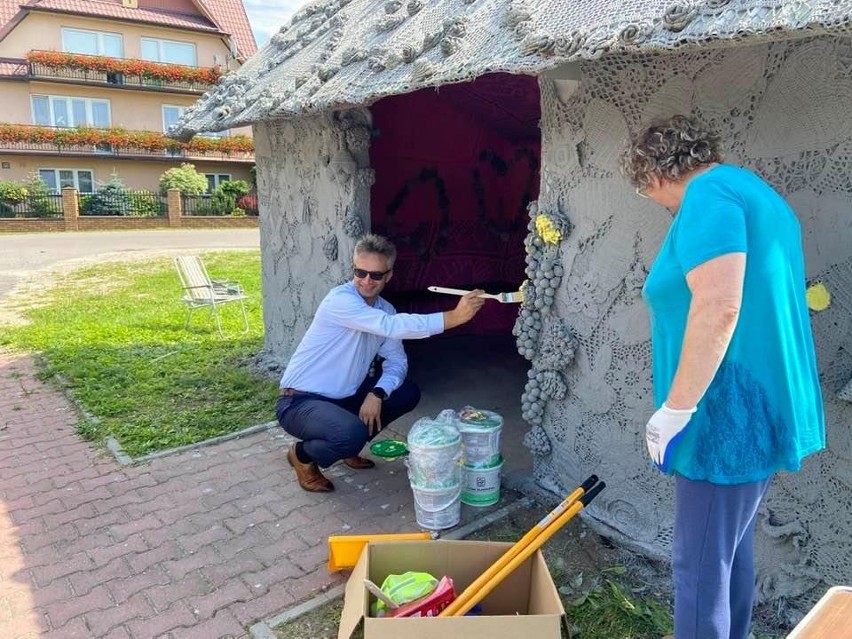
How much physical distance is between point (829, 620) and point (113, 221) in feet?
83.1

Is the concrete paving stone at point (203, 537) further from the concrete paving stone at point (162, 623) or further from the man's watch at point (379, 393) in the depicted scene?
the man's watch at point (379, 393)

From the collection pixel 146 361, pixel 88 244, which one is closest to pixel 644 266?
pixel 146 361

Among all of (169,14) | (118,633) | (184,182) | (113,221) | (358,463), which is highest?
(169,14)

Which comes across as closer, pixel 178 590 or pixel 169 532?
pixel 178 590

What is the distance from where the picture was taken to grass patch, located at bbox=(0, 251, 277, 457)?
16.9 ft

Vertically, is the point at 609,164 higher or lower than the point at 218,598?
higher

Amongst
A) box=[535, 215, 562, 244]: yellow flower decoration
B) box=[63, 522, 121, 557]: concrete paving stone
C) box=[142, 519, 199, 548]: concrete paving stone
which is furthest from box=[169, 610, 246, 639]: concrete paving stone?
box=[535, 215, 562, 244]: yellow flower decoration

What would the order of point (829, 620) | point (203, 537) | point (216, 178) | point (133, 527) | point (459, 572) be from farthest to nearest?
point (216, 178)
point (133, 527)
point (203, 537)
point (459, 572)
point (829, 620)

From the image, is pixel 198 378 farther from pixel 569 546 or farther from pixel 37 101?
pixel 37 101

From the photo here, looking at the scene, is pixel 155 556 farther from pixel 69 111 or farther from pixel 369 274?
pixel 69 111

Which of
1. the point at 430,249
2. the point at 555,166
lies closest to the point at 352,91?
the point at 555,166

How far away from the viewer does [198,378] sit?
20.7 ft

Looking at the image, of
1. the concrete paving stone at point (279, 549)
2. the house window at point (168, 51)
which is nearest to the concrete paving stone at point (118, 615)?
the concrete paving stone at point (279, 549)

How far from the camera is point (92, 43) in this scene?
28.4 meters
